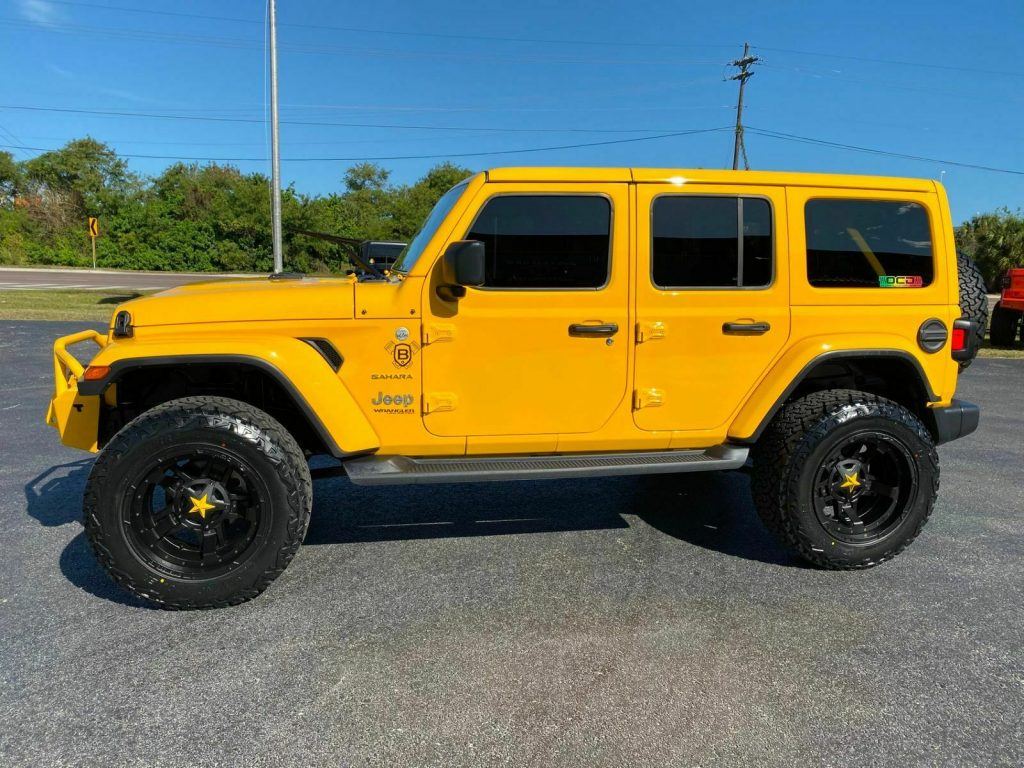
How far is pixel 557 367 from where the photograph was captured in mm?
3197

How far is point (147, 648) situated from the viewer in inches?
104

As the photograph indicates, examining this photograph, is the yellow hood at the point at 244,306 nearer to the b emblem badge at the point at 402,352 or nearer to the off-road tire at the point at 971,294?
the b emblem badge at the point at 402,352

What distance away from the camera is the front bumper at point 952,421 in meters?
3.57

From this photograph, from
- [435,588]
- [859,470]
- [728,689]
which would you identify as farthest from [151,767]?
[859,470]

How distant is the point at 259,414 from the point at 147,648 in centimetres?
103

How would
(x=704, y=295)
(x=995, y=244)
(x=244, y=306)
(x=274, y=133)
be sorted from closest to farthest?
(x=244, y=306)
(x=704, y=295)
(x=274, y=133)
(x=995, y=244)

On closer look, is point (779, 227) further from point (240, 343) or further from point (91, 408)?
point (91, 408)

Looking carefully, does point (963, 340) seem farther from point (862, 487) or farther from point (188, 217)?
point (188, 217)

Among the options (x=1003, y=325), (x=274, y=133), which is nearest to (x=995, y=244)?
(x=1003, y=325)

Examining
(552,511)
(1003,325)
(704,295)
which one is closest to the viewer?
(704,295)

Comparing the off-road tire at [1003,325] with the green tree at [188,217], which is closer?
the off-road tire at [1003,325]

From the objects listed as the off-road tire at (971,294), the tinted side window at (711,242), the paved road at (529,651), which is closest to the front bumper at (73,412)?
the paved road at (529,651)

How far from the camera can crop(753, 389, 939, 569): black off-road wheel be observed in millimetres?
3297

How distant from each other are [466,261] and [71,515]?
294 cm
